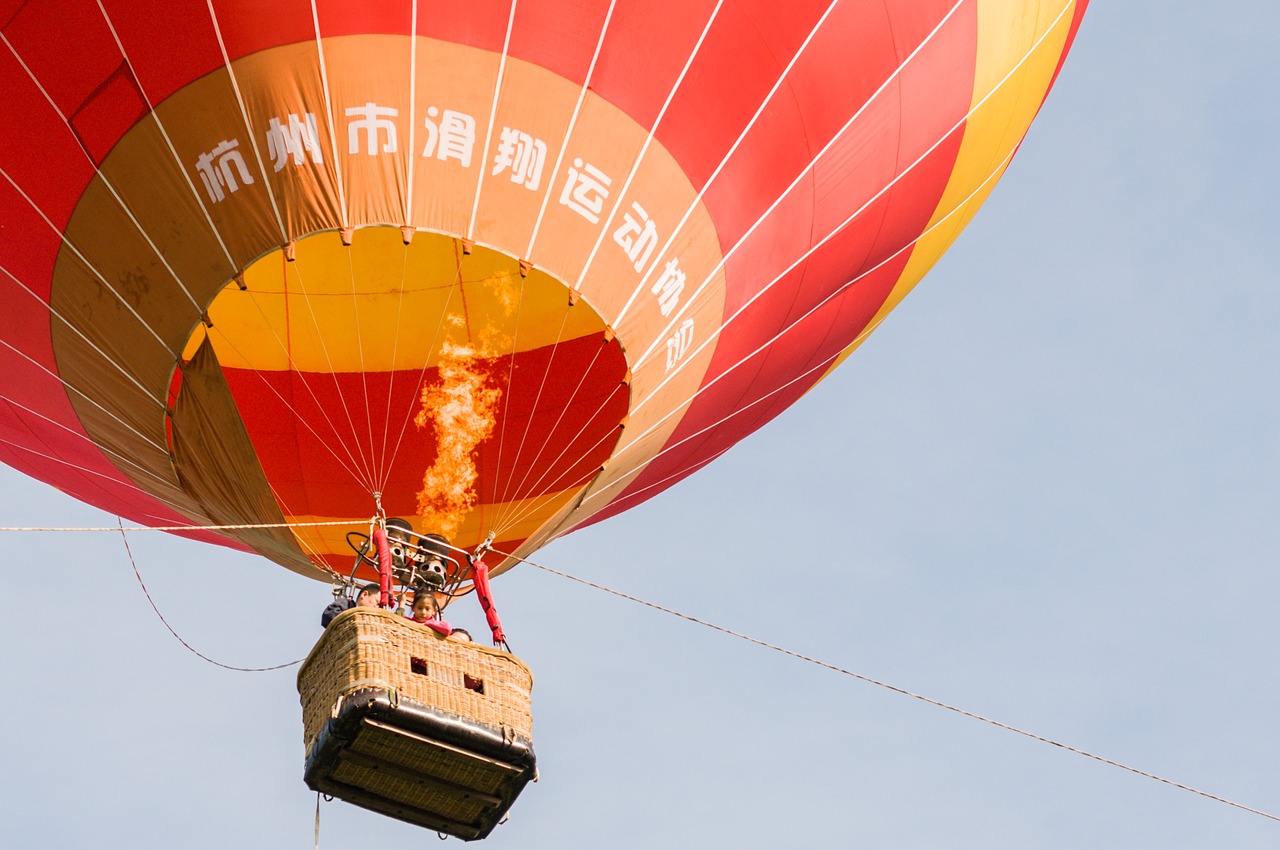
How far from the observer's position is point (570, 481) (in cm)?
1002

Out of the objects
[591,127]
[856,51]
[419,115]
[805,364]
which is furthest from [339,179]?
[805,364]

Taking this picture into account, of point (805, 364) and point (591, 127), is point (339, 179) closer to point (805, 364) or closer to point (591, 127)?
point (591, 127)

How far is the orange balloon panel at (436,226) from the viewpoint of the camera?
347 inches

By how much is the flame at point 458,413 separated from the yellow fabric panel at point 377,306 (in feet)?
0.11

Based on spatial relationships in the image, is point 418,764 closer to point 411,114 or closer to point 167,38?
point 411,114

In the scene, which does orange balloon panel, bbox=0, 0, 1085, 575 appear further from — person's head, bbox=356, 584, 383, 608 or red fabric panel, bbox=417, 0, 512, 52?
person's head, bbox=356, 584, 383, 608

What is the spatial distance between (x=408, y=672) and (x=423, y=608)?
1.65 ft

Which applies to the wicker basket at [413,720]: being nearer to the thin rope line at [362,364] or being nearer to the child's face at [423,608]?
the child's face at [423,608]

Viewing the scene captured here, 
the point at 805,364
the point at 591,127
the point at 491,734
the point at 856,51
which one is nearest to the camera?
the point at 491,734

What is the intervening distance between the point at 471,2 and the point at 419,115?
1.59 feet

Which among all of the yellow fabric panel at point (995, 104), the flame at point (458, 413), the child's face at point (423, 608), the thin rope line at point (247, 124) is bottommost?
the child's face at point (423, 608)

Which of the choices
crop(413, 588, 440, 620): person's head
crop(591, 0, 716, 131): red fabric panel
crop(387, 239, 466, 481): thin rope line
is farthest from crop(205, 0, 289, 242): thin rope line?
crop(413, 588, 440, 620): person's head

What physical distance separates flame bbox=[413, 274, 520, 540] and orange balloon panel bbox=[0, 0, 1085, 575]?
0.04 ft

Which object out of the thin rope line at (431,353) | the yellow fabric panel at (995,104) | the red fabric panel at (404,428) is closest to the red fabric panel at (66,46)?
the red fabric panel at (404,428)
